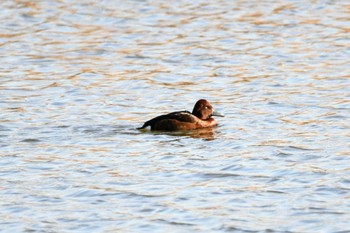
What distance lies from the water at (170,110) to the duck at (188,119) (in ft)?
0.44

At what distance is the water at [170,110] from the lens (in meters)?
11.5

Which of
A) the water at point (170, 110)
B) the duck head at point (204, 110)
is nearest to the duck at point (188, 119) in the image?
the duck head at point (204, 110)

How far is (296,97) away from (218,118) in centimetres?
145

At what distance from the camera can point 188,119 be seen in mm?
15938

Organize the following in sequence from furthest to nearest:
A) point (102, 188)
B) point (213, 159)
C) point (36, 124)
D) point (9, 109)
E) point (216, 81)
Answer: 1. point (216, 81)
2. point (9, 109)
3. point (36, 124)
4. point (213, 159)
5. point (102, 188)

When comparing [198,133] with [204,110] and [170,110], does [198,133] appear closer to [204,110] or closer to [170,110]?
[204,110]

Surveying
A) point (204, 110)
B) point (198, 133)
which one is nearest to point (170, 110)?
point (204, 110)

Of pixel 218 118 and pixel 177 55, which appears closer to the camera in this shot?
pixel 218 118

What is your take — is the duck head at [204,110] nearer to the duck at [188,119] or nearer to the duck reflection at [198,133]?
the duck at [188,119]

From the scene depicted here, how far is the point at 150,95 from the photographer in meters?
18.1

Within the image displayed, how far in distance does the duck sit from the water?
0.13 metres

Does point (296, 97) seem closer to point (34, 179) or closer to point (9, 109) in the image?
point (9, 109)

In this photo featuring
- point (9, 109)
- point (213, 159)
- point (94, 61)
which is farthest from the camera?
point (94, 61)

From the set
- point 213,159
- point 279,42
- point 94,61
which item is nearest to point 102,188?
point 213,159
